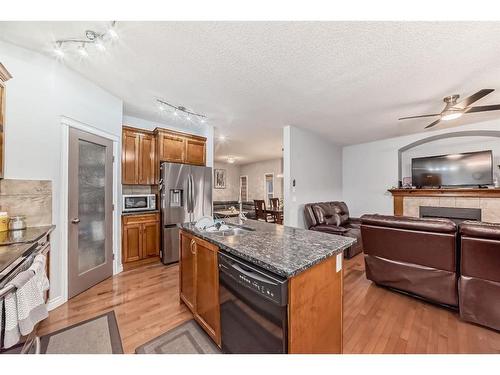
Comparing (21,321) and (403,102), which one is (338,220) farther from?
(21,321)

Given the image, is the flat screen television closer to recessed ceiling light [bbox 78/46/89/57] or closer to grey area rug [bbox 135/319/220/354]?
grey area rug [bbox 135/319/220/354]

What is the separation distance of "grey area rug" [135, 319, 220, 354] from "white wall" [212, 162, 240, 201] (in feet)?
23.0

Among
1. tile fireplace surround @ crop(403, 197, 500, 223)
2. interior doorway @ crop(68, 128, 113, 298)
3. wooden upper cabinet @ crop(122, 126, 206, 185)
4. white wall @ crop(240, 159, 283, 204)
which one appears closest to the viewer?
interior doorway @ crop(68, 128, 113, 298)

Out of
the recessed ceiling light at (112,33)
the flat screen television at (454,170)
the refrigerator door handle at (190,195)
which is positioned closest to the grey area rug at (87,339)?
the refrigerator door handle at (190,195)

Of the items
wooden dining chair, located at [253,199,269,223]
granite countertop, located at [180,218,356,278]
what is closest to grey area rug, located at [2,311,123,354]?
granite countertop, located at [180,218,356,278]

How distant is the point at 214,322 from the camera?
5.08 ft

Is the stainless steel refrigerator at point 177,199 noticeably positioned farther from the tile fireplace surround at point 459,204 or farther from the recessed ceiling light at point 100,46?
the tile fireplace surround at point 459,204

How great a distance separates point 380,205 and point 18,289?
6384 millimetres

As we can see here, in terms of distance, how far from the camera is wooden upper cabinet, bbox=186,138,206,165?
3794 millimetres

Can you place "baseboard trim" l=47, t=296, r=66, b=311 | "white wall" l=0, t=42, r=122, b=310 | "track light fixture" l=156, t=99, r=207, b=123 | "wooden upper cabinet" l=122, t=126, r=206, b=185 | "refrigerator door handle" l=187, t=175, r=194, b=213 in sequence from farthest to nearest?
"refrigerator door handle" l=187, t=175, r=194, b=213
"wooden upper cabinet" l=122, t=126, r=206, b=185
"track light fixture" l=156, t=99, r=207, b=123
"baseboard trim" l=47, t=296, r=66, b=311
"white wall" l=0, t=42, r=122, b=310

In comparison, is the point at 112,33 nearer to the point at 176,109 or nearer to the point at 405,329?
the point at 176,109

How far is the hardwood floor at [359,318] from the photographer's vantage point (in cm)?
161

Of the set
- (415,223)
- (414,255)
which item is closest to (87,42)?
(415,223)
